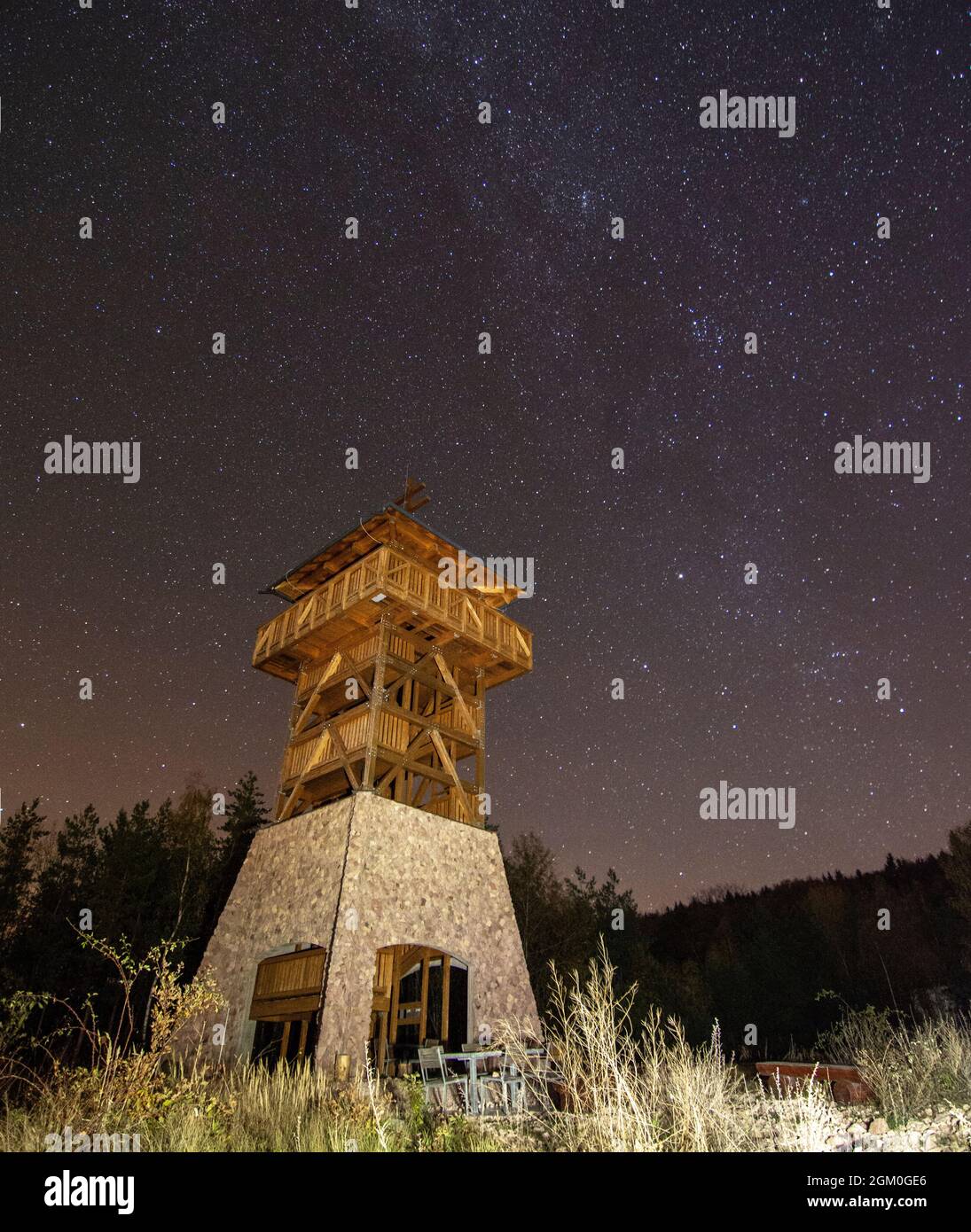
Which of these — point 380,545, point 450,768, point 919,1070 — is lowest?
point 919,1070

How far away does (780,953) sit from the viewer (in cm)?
3728

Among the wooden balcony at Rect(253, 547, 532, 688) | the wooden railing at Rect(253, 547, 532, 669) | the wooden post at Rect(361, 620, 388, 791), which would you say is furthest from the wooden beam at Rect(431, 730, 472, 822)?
the wooden railing at Rect(253, 547, 532, 669)

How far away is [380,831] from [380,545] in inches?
273

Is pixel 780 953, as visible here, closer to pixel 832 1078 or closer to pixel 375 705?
pixel 832 1078

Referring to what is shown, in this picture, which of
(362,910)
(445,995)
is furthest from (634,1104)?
(445,995)

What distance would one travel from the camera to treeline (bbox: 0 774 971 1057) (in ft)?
73.0

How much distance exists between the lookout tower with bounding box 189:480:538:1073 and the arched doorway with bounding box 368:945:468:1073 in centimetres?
5

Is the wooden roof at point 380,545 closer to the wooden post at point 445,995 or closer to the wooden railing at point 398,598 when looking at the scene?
the wooden railing at point 398,598

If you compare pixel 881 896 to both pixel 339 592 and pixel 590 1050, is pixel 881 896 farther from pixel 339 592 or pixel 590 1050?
pixel 590 1050

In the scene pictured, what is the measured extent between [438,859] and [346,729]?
3.57 m

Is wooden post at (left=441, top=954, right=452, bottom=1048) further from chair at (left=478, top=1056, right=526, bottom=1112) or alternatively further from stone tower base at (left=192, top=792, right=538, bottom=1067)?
chair at (left=478, top=1056, right=526, bottom=1112)

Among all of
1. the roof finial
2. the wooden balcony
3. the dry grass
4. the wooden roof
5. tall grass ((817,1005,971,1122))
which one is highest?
the roof finial
